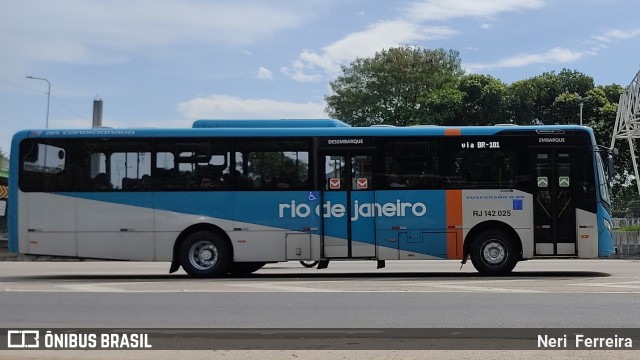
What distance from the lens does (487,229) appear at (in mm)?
15305

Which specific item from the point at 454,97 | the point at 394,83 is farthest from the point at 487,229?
→ the point at 394,83

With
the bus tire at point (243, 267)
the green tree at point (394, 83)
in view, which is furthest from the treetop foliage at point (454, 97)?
the bus tire at point (243, 267)

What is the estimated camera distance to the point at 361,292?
12.2 metres

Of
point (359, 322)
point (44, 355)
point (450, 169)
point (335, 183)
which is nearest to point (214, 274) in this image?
point (335, 183)

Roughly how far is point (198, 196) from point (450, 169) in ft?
17.5

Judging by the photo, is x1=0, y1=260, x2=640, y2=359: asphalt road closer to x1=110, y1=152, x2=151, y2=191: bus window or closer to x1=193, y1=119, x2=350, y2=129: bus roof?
x1=110, y1=152, x2=151, y2=191: bus window

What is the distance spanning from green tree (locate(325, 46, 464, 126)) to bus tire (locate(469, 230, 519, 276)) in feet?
138

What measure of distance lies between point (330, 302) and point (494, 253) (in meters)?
5.50

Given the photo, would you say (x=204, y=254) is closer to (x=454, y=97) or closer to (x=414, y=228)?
(x=414, y=228)

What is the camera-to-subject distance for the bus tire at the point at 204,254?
15.3m

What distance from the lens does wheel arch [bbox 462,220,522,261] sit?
15.2m

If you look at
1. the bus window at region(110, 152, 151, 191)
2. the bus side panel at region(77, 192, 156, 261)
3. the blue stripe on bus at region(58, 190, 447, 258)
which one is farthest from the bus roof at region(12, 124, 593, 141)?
the bus side panel at region(77, 192, 156, 261)

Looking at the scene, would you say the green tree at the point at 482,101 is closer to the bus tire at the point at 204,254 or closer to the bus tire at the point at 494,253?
the bus tire at the point at 494,253

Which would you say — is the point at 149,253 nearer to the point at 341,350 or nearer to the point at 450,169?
the point at 450,169
